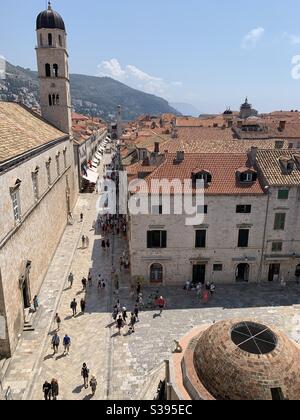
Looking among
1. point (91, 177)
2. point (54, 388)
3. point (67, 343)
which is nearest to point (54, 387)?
point (54, 388)

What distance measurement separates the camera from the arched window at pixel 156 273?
29378 millimetres

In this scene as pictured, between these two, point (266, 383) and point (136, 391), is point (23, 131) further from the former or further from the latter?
point (266, 383)

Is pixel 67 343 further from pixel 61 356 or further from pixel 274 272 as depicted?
pixel 274 272

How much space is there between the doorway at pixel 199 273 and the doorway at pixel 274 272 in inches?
238

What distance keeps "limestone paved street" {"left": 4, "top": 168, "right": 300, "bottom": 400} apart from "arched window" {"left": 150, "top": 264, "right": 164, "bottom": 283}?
0.95 meters

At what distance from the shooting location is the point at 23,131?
30.9 meters

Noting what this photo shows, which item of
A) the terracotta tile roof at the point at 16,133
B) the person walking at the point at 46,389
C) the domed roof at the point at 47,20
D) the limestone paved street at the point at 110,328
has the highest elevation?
the domed roof at the point at 47,20

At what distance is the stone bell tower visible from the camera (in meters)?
42.3

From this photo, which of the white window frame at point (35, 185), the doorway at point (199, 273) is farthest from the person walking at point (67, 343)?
the doorway at point (199, 273)

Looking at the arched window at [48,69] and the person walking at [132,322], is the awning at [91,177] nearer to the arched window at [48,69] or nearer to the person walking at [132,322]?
the arched window at [48,69]

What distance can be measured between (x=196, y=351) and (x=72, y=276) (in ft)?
56.3

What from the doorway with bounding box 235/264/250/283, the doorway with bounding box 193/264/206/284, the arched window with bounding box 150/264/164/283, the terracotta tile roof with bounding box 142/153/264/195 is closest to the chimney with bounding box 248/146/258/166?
the terracotta tile roof with bounding box 142/153/264/195

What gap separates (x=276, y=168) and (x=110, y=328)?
1886 cm

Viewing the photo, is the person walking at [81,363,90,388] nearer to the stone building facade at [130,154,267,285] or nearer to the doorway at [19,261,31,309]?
the doorway at [19,261,31,309]
